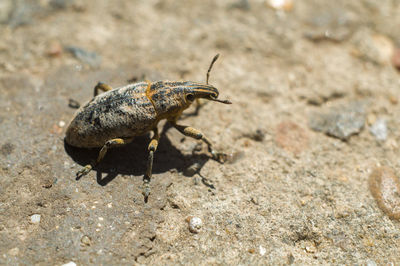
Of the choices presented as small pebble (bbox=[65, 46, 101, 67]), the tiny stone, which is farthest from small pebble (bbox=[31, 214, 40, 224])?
small pebble (bbox=[65, 46, 101, 67])

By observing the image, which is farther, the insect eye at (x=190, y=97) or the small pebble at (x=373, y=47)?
the small pebble at (x=373, y=47)

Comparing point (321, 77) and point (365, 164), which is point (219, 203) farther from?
point (321, 77)

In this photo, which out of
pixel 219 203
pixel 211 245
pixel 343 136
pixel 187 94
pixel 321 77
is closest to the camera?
pixel 211 245

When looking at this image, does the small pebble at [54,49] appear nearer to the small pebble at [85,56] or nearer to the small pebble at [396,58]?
the small pebble at [85,56]

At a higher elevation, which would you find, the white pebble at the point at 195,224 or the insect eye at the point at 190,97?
the insect eye at the point at 190,97

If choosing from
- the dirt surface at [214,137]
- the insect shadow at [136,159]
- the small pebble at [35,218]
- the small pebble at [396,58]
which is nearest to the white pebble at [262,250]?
the dirt surface at [214,137]

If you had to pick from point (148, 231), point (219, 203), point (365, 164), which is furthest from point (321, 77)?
point (148, 231)
